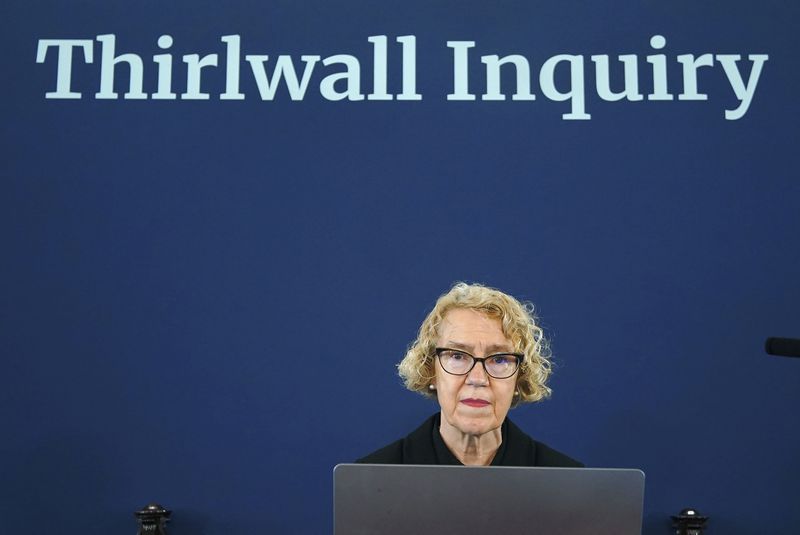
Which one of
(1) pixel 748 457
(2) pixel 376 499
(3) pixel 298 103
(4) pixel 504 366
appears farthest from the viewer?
(3) pixel 298 103

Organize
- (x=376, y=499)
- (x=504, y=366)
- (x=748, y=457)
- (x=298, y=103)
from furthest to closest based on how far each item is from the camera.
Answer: (x=298, y=103), (x=748, y=457), (x=504, y=366), (x=376, y=499)

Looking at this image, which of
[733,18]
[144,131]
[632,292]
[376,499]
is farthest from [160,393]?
[733,18]

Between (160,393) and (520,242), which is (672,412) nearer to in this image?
(520,242)

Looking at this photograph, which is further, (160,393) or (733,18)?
(733,18)

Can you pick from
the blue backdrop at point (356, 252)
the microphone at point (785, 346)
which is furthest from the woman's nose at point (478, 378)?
the microphone at point (785, 346)

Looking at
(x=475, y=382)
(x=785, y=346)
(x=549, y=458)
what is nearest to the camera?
(x=785, y=346)

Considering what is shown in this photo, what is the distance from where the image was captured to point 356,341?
3.30m

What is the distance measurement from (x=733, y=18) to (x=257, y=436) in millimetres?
2162

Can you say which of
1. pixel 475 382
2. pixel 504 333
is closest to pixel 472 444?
pixel 475 382

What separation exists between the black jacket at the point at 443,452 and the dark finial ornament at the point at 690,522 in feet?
2.04

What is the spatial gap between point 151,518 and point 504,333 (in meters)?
1.28

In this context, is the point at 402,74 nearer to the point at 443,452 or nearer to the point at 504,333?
the point at 504,333

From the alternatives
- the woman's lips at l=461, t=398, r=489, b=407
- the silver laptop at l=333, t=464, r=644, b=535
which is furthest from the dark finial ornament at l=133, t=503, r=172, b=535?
the silver laptop at l=333, t=464, r=644, b=535

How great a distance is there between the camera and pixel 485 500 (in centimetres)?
153
